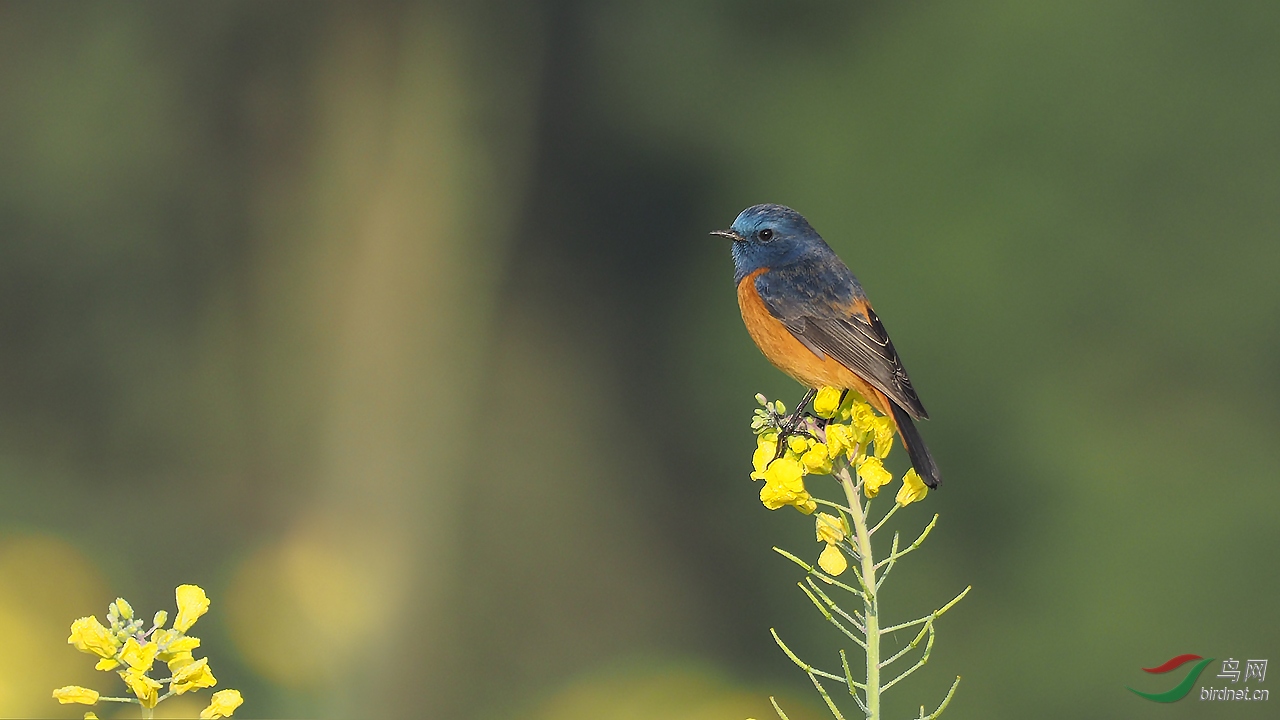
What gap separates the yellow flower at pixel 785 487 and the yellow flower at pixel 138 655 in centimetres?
107

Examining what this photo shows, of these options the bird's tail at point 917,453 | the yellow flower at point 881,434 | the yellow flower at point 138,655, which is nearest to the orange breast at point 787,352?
the bird's tail at point 917,453

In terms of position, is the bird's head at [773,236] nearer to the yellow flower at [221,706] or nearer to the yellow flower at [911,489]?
the yellow flower at [911,489]

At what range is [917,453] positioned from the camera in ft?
9.48

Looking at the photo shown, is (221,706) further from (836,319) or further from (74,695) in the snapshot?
(836,319)

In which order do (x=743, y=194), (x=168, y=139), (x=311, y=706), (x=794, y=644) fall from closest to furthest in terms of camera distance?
(x=311, y=706), (x=794, y=644), (x=743, y=194), (x=168, y=139)

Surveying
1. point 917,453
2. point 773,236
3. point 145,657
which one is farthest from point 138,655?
point 773,236

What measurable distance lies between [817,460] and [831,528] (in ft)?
0.51

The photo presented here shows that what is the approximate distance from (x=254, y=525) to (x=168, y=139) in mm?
3698

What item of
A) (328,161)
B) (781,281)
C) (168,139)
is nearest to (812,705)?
(781,281)

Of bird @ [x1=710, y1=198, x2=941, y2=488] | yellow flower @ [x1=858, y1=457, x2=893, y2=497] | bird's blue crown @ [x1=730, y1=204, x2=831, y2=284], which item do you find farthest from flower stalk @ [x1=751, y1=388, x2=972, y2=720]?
bird's blue crown @ [x1=730, y1=204, x2=831, y2=284]

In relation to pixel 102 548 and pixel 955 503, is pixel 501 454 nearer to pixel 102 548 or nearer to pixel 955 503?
pixel 102 548

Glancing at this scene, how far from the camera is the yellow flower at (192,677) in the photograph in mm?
1752

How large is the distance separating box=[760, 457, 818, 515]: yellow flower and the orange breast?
1.17 m

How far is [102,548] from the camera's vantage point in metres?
9.09
